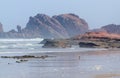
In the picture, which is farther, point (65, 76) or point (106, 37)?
point (106, 37)

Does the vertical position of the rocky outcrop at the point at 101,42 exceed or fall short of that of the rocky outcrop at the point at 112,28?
it falls short

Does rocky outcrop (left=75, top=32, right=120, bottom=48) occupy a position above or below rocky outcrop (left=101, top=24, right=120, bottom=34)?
below

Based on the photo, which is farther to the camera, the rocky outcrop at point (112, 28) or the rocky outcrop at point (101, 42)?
the rocky outcrop at point (112, 28)

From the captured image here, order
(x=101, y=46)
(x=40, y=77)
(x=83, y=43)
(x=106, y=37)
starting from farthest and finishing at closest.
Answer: (x=106, y=37)
(x=83, y=43)
(x=101, y=46)
(x=40, y=77)

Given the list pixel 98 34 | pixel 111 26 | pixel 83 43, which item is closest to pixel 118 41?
pixel 83 43

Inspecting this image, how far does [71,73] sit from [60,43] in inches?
2543

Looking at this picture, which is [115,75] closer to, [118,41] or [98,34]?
[118,41]

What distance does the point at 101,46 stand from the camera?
93.6 metres

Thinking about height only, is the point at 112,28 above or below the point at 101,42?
above

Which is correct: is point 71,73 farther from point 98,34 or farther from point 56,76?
point 98,34

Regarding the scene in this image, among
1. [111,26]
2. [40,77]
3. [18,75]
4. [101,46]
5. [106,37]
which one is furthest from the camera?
[111,26]

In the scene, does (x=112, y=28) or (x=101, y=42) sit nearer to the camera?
(x=101, y=42)

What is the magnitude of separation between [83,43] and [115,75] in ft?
222

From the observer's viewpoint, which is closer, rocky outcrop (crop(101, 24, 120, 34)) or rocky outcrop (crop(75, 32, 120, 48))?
rocky outcrop (crop(75, 32, 120, 48))
